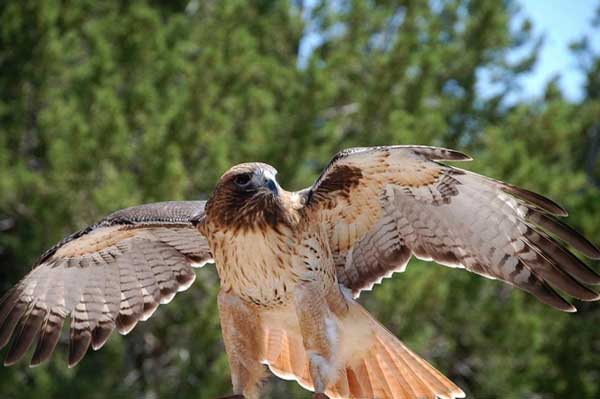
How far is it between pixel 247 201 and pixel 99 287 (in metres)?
1.26

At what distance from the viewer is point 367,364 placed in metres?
5.06

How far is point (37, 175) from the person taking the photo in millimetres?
10180

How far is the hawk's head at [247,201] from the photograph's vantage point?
15.5 ft

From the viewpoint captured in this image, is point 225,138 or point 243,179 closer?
point 243,179

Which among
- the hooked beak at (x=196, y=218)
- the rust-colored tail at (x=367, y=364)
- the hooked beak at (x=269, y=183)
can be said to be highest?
the hooked beak at (x=269, y=183)

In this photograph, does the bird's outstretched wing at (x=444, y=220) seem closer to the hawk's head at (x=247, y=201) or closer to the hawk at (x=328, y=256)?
the hawk at (x=328, y=256)

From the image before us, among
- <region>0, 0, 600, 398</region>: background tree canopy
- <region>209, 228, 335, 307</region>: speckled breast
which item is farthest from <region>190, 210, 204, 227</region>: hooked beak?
<region>0, 0, 600, 398</region>: background tree canopy

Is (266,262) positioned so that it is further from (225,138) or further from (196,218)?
(225,138)

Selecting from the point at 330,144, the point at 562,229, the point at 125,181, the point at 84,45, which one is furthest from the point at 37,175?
the point at 562,229

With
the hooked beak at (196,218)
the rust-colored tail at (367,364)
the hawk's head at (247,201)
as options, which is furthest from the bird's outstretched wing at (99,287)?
the rust-colored tail at (367,364)

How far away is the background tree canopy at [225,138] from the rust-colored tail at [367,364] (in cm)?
457

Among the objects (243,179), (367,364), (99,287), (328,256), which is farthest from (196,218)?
(367,364)

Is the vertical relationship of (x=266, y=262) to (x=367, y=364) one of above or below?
above

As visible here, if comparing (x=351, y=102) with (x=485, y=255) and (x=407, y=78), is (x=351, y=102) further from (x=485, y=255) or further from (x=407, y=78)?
(x=485, y=255)
